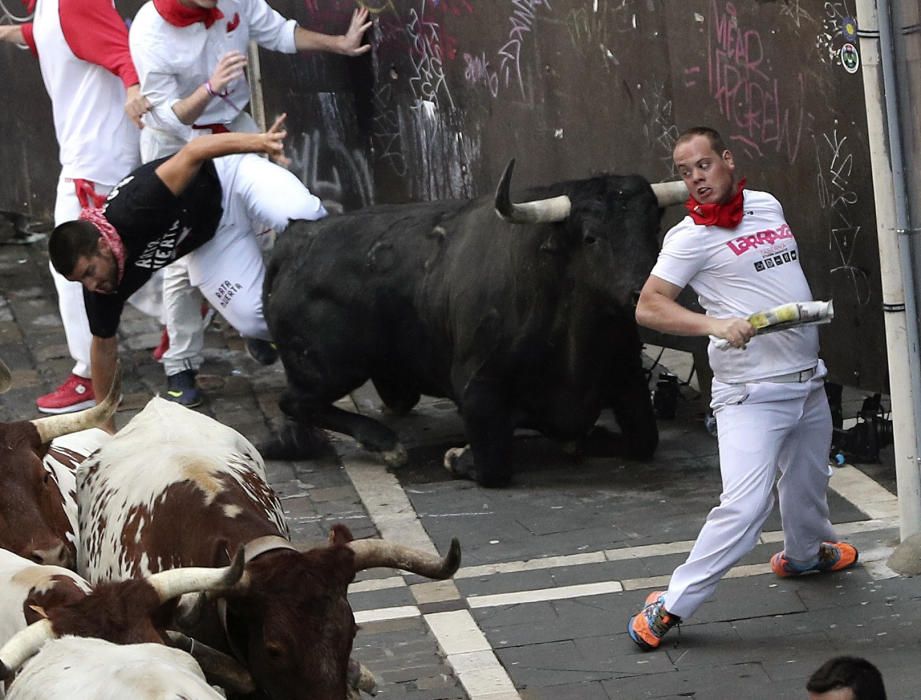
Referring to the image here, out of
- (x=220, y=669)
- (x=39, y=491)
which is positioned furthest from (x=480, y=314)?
(x=220, y=669)

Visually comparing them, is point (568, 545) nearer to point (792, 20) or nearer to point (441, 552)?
point (441, 552)

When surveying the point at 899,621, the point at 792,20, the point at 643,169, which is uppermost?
the point at 792,20

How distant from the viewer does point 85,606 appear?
481cm

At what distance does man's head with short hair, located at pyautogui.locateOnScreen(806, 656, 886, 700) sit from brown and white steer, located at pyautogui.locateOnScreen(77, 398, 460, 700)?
1205mm

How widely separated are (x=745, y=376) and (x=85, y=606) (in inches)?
122

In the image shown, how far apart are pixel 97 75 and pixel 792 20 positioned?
4.77m

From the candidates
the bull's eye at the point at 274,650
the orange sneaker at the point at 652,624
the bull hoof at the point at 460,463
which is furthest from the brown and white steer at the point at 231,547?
the bull hoof at the point at 460,463

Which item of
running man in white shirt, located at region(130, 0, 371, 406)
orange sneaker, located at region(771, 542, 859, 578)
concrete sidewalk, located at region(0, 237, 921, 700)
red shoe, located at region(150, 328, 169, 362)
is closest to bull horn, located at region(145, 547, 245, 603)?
concrete sidewalk, located at region(0, 237, 921, 700)

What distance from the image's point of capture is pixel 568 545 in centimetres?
828

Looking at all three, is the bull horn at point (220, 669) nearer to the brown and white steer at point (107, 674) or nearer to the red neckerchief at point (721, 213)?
the brown and white steer at point (107, 674)

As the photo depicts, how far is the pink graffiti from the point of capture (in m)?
9.21

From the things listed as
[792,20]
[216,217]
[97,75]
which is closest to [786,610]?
[792,20]

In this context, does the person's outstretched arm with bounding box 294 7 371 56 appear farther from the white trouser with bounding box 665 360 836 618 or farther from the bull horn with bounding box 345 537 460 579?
the bull horn with bounding box 345 537 460 579

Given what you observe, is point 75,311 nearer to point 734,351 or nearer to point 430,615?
point 430,615
